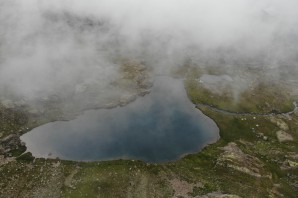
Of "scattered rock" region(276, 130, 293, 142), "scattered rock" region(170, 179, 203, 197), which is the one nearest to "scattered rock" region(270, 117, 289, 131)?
"scattered rock" region(276, 130, 293, 142)

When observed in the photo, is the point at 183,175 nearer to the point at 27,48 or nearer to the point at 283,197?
the point at 283,197

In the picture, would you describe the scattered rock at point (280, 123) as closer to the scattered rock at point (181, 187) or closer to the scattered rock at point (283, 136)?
the scattered rock at point (283, 136)

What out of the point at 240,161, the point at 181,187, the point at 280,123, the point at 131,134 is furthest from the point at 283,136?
the point at 131,134

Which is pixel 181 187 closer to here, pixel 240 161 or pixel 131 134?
pixel 240 161

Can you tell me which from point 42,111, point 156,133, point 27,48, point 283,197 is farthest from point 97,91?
point 283,197

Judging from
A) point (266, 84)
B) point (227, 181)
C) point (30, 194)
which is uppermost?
point (266, 84)
